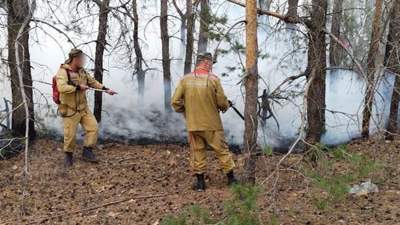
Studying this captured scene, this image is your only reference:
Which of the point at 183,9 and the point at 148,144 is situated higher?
the point at 183,9

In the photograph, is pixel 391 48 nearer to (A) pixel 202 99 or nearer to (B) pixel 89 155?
(A) pixel 202 99

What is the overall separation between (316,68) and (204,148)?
67.9 inches

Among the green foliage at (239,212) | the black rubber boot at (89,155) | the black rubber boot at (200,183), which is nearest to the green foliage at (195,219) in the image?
the green foliage at (239,212)

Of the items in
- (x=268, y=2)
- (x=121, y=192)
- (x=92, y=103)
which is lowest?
(x=121, y=192)

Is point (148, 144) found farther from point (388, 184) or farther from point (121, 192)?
point (388, 184)

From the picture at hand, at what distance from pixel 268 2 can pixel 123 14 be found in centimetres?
411

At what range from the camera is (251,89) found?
634cm

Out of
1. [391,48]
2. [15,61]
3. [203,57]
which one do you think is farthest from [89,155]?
[391,48]

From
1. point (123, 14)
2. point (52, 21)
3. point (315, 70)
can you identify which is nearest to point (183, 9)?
point (123, 14)

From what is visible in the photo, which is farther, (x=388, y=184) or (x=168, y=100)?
(x=168, y=100)

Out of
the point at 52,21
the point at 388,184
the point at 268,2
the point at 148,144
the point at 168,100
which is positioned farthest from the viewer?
the point at 168,100

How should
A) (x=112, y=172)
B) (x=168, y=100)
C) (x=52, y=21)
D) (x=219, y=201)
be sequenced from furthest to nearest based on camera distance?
1. (x=168, y=100)
2. (x=52, y=21)
3. (x=112, y=172)
4. (x=219, y=201)

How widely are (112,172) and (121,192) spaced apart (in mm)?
1090

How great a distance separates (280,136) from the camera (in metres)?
11.2
